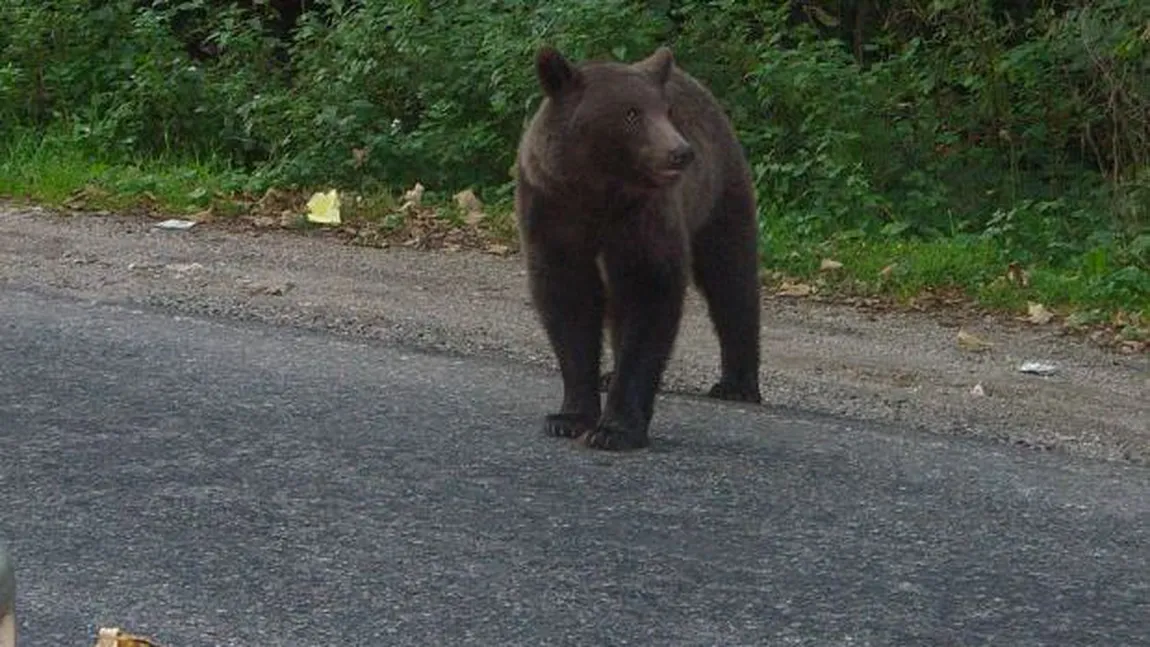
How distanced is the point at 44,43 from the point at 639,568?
1001 centimetres

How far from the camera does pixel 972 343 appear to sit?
28.8ft

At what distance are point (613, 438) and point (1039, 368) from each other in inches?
95.8

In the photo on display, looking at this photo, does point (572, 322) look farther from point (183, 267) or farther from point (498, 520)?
point (183, 267)

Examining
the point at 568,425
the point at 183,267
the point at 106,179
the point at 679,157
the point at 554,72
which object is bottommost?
the point at 106,179

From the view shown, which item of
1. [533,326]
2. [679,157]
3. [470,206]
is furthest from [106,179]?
[679,157]

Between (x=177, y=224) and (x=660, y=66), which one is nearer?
(x=660, y=66)

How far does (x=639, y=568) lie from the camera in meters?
5.32

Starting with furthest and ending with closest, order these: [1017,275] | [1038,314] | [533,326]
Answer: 1. [1017,275]
2. [1038,314]
3. [533,326]

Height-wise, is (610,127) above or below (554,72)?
below

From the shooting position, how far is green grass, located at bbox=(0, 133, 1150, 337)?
9.88m

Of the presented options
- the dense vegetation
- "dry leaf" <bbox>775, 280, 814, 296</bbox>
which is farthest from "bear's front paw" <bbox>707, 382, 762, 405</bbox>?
the dense vegetation

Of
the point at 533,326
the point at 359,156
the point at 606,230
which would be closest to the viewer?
the point at 606,230

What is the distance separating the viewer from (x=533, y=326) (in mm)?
8664

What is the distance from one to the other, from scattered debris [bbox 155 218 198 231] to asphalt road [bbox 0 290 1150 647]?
319 cm
